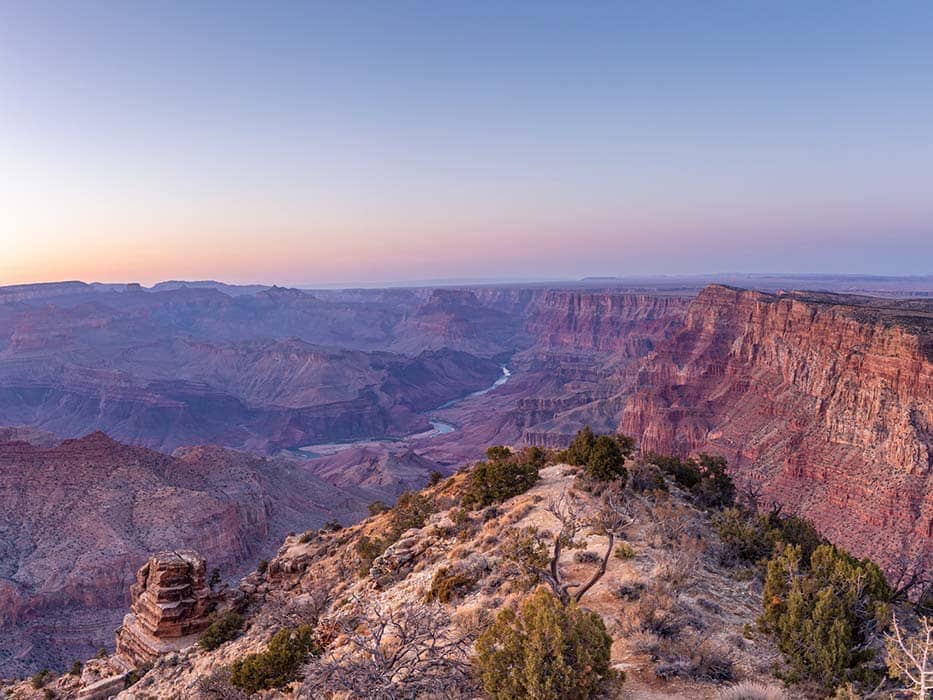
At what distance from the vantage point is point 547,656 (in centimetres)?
777

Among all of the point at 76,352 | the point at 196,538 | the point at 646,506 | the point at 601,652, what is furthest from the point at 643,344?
the point at 76,352

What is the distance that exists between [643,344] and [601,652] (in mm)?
173339

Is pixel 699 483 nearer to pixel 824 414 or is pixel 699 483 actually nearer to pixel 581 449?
pixel 581 449

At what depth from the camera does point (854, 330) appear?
2052 inches

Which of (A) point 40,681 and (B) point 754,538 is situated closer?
(B) point 754,538

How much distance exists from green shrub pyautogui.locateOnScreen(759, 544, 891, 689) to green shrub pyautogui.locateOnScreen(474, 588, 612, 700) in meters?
3.64

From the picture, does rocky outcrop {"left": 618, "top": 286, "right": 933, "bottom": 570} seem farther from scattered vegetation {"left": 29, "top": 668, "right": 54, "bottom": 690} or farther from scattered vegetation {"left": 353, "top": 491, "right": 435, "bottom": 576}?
scattered vegetation {"left": 29, "top": 668, "right": 54, "bottom": 690}

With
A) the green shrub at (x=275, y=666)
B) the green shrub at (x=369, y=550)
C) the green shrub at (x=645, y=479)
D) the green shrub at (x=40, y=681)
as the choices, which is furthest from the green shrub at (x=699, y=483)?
the green shrub at (x=40, y=681)

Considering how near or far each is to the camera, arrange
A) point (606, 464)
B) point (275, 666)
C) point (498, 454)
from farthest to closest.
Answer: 1. point (498, 454)
2. point (606, 464)
3. point (275, 666)

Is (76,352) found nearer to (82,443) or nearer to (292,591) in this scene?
(82,443)

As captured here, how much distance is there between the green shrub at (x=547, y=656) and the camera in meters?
7.53

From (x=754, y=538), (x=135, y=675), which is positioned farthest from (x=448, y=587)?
(x=135, y=675)

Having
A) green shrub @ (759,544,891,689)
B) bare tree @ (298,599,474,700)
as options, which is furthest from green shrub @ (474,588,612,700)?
green shrub @ (759,544,891,689)

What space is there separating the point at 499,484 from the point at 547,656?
45.7 feet
